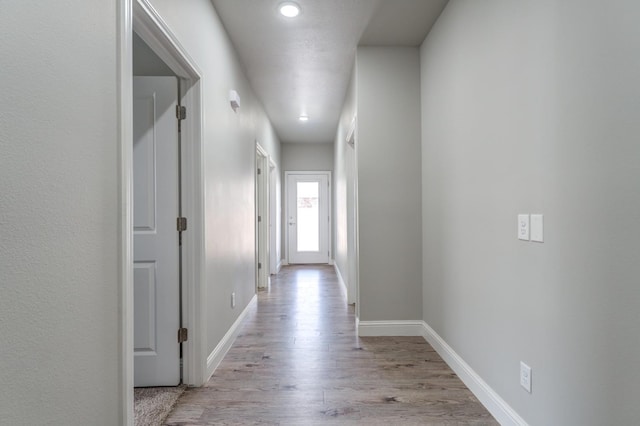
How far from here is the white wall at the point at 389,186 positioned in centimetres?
299

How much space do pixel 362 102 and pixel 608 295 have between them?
92.6 inches

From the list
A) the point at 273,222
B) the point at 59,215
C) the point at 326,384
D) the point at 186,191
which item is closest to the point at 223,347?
the point at 326,384

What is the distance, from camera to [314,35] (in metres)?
2.84

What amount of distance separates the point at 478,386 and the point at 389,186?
5.40 feet

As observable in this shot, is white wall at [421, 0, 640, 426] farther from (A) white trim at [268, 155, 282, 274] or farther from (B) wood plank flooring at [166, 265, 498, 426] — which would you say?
(A) white trim at [268, 155, 282, 274]

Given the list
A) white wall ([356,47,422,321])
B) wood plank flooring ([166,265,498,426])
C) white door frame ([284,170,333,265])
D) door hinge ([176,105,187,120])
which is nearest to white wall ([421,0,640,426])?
wood plank flooring ([166,265,498,426])

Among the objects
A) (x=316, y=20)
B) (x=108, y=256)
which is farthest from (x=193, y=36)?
(x=108, y=256)

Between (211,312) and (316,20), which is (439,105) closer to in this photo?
(316,20)

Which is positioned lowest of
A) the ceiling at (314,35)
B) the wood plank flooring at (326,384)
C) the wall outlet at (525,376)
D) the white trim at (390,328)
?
the wood plank flooring at (326,384)

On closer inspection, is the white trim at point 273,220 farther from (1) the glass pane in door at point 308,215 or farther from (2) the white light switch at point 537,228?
(2) the white light switch at point 537,228

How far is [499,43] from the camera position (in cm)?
174

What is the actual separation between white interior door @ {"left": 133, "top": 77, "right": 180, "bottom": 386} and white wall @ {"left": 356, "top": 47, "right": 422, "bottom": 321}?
1567mm

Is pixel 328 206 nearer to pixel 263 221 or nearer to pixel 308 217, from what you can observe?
pixel 308 217

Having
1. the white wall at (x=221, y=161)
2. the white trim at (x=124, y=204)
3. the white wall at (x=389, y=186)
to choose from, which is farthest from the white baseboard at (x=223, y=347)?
the white wall at (x=389, y=186)
